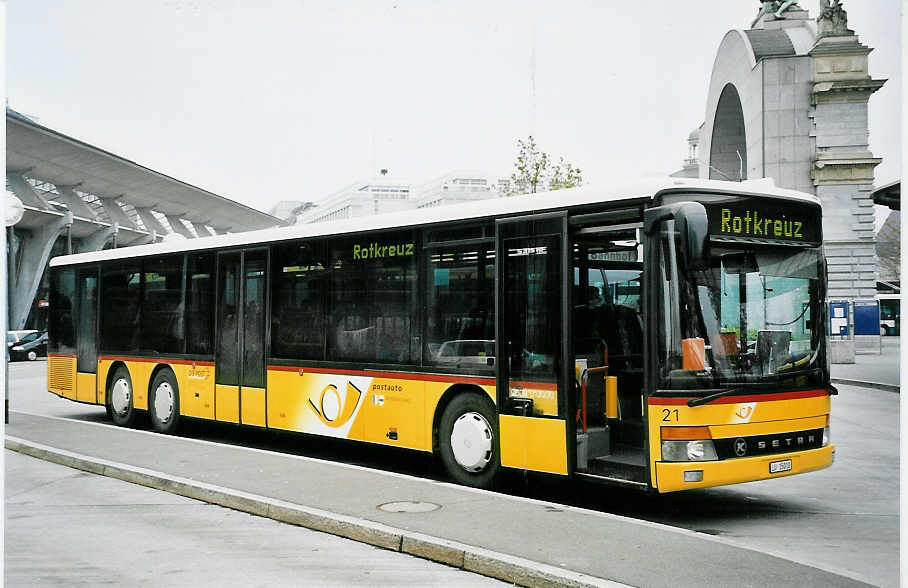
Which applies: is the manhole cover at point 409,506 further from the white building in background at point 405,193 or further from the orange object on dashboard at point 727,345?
the white building in background at point 405,193

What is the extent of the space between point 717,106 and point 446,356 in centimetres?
4789

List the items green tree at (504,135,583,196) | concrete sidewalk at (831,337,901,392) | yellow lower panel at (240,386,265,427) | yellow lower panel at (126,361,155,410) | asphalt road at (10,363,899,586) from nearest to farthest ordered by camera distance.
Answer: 1. asphalt road at (10,363,899,586)
2. yellow lower panel at (240,386,265,427)
3. yellow lower panel at (126,361,155,410)
4. concrete sidewalk at (831,337,901,392)
5. green tree at (504,135,583,196)

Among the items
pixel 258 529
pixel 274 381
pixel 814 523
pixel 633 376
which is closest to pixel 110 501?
pixel 258 529

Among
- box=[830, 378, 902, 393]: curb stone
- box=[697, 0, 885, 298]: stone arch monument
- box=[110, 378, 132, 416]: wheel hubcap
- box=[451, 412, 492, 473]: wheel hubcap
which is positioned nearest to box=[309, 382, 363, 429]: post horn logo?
box=[451, 412, 492, 473]: wheel hubcap

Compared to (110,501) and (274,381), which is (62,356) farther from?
(110,501)

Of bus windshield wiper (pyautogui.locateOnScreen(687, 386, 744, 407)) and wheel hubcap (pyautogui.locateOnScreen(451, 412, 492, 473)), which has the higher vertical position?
bus windshield wiper (pyautogui.locateOnScreen(687, 386, 744, 407))

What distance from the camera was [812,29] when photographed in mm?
47781

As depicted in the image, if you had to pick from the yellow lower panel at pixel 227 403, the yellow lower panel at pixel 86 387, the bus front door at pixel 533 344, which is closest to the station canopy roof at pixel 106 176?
the yellow lower panel at pixel 86 387

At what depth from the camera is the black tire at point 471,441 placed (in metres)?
9.80

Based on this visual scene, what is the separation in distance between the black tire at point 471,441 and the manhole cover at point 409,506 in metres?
1.30

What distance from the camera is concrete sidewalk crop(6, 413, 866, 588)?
630cm

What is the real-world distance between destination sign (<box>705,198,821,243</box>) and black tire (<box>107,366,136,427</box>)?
11014 mm

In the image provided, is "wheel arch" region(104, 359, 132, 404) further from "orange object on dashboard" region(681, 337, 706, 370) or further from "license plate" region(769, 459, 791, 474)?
"license plate" region(769, 459, 791, 474)

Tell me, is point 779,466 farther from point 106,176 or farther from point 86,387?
point 106,176
